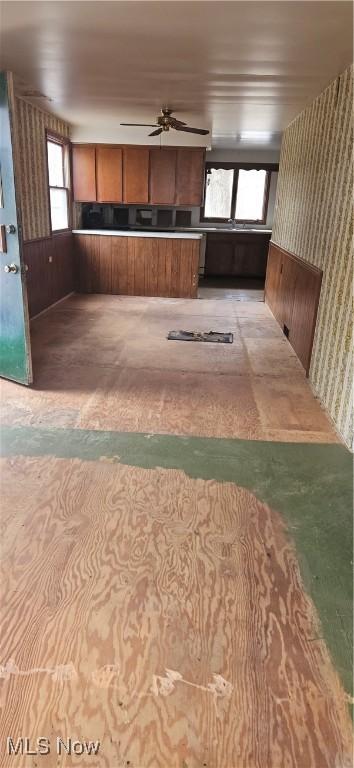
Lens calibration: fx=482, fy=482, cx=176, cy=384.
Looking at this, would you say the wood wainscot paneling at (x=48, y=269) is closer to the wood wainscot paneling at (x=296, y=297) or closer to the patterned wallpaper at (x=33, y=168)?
the patterned wallpaper at (x=33, y=168)

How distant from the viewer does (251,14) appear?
2.65 meters

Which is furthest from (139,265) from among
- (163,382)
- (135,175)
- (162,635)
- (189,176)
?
(162,635)

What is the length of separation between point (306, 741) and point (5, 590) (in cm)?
117

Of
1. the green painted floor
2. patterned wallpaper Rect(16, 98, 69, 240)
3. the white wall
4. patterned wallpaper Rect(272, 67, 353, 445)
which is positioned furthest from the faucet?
the green painted floor

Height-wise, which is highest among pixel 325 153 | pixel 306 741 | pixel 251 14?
pixel 251 14

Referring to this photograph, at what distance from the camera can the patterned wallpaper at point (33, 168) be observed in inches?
213

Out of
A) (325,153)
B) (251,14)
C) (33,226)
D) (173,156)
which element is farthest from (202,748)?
(173,156)

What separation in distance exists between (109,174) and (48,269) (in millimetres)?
2174

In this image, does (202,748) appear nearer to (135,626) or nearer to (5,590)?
(135,626)

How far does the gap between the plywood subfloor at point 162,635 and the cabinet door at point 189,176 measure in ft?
20.4

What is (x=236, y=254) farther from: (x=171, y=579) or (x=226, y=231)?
(x=171, y=579)

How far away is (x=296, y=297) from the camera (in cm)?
508

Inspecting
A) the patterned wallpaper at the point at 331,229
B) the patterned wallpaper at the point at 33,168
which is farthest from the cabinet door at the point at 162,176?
the patterned wallpaper at the point at 331,229

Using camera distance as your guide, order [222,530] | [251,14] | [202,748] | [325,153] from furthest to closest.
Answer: [325,153]
[251,14]
[222,530]
[202,748]
